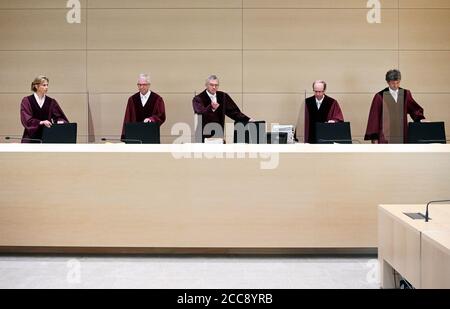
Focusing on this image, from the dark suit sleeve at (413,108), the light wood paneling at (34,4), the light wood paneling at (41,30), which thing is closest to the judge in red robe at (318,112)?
the dark suit sleeve at (413,108)

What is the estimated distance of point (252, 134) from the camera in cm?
465

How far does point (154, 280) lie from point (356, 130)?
5.18 metres

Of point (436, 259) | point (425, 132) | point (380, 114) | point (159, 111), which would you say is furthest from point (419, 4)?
point (436, 259)

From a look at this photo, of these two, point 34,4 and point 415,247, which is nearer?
point 415,247

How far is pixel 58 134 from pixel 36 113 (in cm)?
136

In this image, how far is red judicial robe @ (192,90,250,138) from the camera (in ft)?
21.1

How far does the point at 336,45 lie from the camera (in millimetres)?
7480

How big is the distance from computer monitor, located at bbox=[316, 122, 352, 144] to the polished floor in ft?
4.91

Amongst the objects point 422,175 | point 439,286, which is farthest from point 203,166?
point 439,286

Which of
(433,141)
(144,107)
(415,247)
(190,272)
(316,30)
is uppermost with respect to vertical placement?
(316,30)

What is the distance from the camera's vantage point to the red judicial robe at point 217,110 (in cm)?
642

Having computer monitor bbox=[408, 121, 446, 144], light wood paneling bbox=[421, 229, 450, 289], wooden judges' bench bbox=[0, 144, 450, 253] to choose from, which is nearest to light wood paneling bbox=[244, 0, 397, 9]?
computer monitor bbox=[408, 121, 446, 144]

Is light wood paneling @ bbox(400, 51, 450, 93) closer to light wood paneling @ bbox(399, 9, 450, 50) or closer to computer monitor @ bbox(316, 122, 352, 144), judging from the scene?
light wood paneling @ bbox(399, 9, 450, 50)

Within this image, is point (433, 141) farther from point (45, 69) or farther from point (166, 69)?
point (45, 69)
